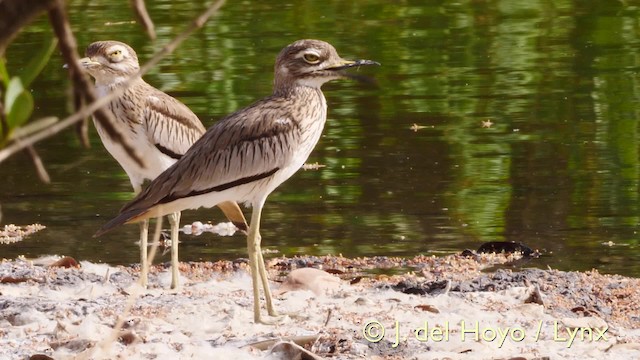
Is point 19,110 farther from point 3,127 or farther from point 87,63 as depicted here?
point 87,63

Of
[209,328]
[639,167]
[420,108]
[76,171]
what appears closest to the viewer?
[209,328]

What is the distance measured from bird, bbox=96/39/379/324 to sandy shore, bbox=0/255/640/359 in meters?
0.33

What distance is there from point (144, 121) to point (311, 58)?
3.68 feet

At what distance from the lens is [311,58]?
5988 millimetres

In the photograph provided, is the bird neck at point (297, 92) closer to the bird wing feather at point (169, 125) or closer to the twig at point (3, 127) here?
the bird wing feather at point (169, 125)

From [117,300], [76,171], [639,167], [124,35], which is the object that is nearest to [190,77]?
[124,35]

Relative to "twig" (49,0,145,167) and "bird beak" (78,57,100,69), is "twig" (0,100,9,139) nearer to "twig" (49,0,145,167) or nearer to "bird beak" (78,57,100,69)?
"twig" (49,0,145,167)

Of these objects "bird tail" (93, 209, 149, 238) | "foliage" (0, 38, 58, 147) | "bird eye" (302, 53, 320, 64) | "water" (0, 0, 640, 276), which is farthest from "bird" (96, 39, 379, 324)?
"foliage" (0, 38, 58, 147)

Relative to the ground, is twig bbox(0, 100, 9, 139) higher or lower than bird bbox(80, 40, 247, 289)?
higher

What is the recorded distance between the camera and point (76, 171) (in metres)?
9.18

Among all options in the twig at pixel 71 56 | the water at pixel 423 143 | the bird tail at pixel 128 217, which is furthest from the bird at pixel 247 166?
the twig at pixel 71 56

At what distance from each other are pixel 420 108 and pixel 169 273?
4544mm

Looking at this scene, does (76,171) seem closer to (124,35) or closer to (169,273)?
(169,273)

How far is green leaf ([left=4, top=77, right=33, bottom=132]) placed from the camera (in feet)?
5.15
